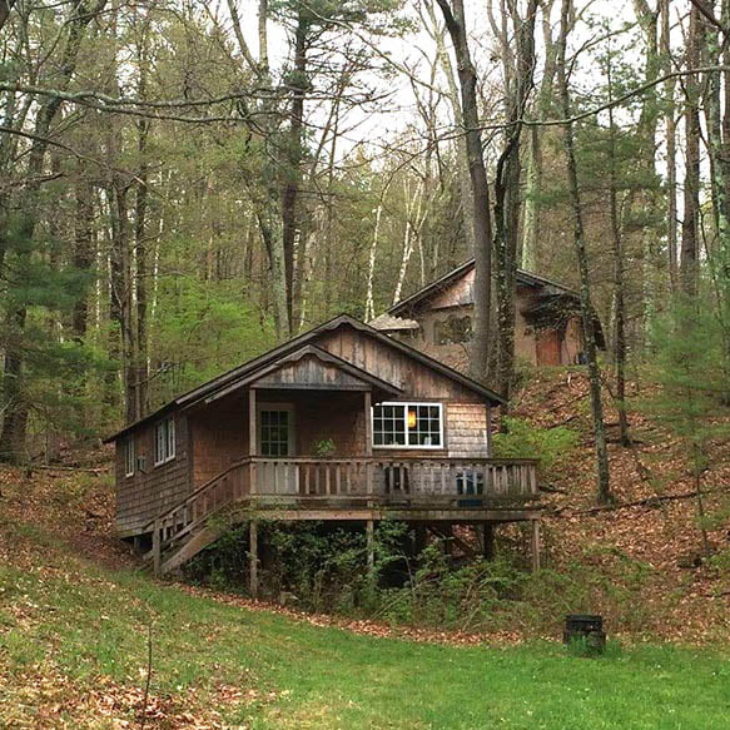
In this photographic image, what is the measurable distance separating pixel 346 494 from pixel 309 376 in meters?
2.55

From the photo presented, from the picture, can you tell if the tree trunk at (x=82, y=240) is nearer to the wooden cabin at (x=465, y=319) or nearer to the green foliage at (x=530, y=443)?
the wooden cabin at (x=465, y=319)

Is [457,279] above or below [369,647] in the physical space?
above

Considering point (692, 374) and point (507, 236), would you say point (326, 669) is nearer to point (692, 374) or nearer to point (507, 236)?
point (692, 374)

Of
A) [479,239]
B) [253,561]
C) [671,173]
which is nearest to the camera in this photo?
[253,561]

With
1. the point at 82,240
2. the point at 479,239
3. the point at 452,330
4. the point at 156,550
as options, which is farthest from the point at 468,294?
the point at 156,550

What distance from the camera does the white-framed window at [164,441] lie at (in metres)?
25.1

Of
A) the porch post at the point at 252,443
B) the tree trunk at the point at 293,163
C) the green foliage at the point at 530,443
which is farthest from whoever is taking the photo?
the tree trunk at the point at 293,163

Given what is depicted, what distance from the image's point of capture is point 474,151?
2711cm

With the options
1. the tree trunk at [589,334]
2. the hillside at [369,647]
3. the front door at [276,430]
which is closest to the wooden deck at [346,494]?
the hillside at [369,647]

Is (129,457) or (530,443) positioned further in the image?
(129,457)

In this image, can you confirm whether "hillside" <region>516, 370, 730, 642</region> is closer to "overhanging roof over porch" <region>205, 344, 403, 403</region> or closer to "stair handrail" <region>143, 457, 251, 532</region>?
"overhanging roof over porch" <region>205, 344, 403, 403</region>

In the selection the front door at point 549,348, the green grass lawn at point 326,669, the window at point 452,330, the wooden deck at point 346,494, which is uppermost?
the window at point 452,330

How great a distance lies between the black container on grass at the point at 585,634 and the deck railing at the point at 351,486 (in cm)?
620

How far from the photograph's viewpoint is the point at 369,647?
52.7 ft
